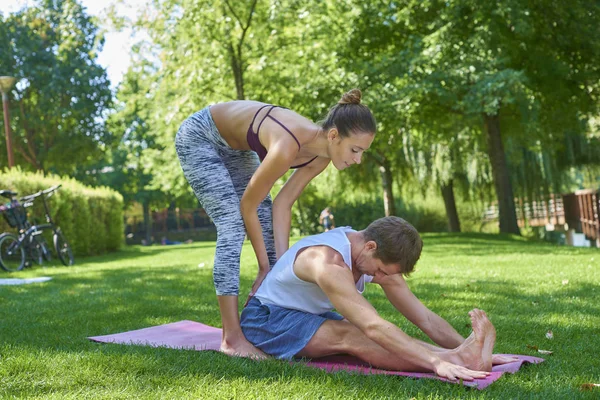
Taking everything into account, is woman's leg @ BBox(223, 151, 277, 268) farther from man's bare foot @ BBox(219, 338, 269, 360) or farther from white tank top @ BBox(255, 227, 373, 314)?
man's bare foot @ BBox(219, 338, 269, 360)

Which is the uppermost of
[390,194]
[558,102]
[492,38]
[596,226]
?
[492,38]

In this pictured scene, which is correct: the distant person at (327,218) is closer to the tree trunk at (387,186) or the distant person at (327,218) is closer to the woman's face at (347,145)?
the tree trunk at (387,186)

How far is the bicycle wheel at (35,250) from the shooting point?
38.0 feet

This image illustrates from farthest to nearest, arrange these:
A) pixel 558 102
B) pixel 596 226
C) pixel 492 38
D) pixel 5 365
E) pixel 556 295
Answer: pixel 596 226 → pixel 558 102 → pixel 492 38 → pixel 556 295 → pixel 5 365

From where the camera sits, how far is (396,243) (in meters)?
3.25

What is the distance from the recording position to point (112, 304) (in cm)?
605

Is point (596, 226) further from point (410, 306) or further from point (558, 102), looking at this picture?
point (410, 306)

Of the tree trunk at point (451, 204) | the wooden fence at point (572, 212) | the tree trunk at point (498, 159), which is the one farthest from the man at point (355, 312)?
the wooden fence at point (572, 212)

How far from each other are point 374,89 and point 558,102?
4.91m

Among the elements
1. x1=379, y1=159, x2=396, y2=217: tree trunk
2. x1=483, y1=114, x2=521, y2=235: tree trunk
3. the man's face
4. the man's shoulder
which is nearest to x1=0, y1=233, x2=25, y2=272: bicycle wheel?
the man's shoulder

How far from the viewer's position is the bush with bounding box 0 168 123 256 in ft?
44.2

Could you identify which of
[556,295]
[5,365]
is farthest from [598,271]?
[5,365]

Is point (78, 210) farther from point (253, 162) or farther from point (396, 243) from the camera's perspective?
point (396, 243)

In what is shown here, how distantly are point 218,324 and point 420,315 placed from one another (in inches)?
68.2
